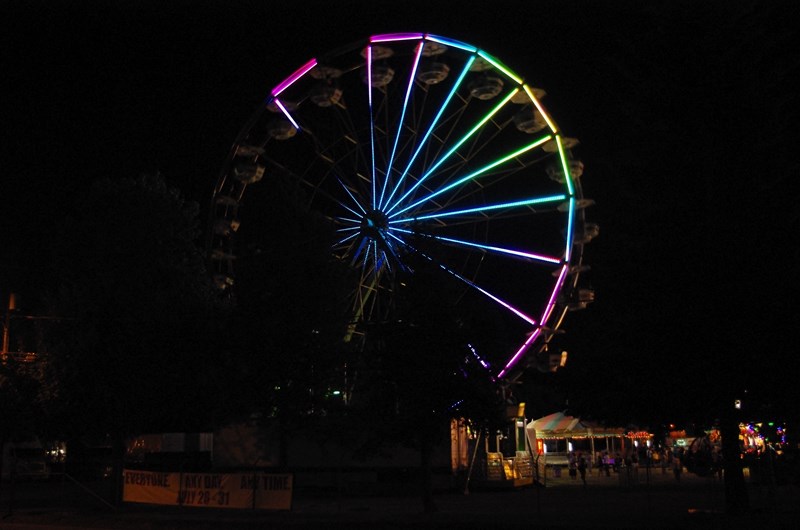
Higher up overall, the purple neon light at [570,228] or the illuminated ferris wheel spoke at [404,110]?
the illuminated ferris wheel spoke at [404,110]

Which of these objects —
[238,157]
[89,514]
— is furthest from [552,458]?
[89,514]

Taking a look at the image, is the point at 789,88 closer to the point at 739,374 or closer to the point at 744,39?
the point at 744,39

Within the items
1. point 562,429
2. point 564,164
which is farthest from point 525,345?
point 562,429

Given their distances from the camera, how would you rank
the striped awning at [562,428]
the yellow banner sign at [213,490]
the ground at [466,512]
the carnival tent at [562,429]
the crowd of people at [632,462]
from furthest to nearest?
the striped awning at [562,428]
the carnival tent at [562,429]
the crowd of people at [632,462]
the yellow banner sign at [213,490]
the ground at [466,512]

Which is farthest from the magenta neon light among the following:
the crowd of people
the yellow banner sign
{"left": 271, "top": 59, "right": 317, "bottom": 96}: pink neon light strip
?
the crowd of people

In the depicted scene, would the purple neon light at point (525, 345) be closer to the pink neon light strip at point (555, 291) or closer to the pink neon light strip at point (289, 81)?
the pink neon light strip at point (555, 291)

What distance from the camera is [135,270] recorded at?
90.9 ft

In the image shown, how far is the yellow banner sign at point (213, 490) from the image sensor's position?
19734 mm

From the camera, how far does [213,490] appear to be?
20453 mm

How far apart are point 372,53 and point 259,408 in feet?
40.9

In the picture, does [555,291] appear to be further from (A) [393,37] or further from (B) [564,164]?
(A) [393,37]

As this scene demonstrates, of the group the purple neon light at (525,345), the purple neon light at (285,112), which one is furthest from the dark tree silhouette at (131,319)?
the purple neon light at (525,345)

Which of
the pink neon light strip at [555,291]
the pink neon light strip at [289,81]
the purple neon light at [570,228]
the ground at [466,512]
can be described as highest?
the pink neon light strip at [289,81]

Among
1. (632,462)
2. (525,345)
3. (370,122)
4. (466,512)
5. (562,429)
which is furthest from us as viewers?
(562,429)
